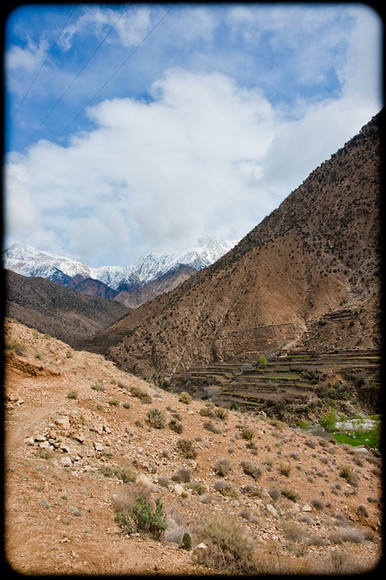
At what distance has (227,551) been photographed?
4492mm

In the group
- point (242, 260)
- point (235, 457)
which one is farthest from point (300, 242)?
point (235, 457)

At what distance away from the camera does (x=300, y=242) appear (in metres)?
67.9

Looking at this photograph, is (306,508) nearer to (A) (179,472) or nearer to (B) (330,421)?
(A) (179,472)

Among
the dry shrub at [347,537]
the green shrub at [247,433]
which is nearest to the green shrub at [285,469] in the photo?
the green shrub at [247,433]

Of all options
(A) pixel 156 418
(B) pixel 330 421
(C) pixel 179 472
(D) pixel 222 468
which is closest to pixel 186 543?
(C) pixel 179 472

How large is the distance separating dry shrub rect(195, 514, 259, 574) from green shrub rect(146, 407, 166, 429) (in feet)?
19.5

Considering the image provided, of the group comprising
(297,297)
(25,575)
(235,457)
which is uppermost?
(297,297)

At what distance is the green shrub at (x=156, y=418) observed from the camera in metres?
11.1

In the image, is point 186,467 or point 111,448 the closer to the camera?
point 111,448

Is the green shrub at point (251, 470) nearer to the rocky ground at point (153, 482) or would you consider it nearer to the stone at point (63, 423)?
the rocky ground at point (153, 482)

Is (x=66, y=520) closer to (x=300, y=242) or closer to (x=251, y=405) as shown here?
(x=251, y=405)

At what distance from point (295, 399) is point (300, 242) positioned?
136 feet

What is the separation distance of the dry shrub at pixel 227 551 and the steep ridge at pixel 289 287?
44.1m

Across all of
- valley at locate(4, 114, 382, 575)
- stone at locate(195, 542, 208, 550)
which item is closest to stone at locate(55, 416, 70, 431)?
valley at locate(4, 114, 382, 575)
